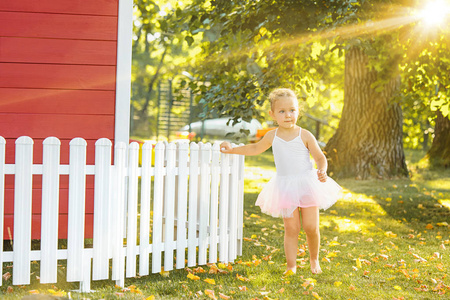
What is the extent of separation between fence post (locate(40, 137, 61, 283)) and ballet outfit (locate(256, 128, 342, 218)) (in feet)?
5.67

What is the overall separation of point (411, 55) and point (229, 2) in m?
2.95

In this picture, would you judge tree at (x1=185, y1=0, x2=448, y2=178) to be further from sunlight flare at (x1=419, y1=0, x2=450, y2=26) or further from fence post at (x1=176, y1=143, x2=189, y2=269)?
fence post at (x1=176, y1=143, x2=189, y2=269)

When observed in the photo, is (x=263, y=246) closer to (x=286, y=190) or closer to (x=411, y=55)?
(x=286, y=190)

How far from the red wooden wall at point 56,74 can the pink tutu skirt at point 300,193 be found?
1.71m

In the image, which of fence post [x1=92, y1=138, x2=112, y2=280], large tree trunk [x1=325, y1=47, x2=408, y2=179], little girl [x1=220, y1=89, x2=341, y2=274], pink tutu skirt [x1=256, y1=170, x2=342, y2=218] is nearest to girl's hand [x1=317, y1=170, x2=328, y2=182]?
little girl [x1=220, y1=89, x2=341, y2=274]

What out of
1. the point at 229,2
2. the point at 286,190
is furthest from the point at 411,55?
the point at 286,190

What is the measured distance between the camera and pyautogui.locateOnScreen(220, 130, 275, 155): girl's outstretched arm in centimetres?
475

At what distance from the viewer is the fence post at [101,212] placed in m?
4.05

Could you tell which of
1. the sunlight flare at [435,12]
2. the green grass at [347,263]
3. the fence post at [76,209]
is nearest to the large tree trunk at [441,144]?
the green grass at [347,263]

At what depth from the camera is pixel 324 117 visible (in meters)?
35.3

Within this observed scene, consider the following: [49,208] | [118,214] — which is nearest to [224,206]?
[118,214]

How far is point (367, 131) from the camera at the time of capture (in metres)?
12.0

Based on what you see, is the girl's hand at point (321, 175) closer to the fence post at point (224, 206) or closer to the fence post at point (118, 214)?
the fence post at point (224, 206)

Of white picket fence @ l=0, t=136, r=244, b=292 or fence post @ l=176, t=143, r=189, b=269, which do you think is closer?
white picket fence @ l=0, t=136, r=244, b=292
